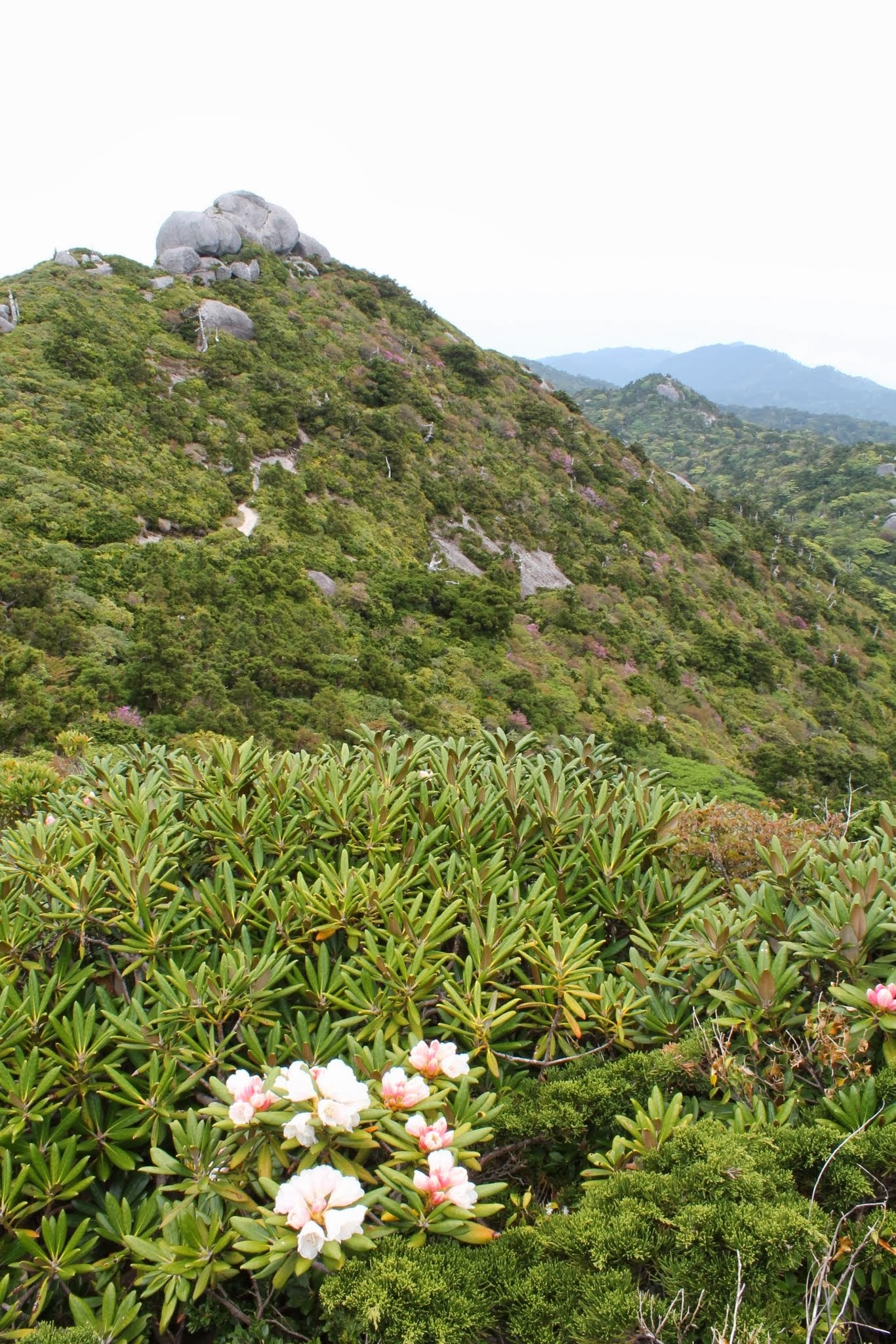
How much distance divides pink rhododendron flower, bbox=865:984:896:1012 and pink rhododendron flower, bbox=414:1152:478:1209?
1.04 meters

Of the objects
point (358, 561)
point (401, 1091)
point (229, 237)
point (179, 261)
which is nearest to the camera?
point (401, 1091)

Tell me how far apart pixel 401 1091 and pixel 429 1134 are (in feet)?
0.38

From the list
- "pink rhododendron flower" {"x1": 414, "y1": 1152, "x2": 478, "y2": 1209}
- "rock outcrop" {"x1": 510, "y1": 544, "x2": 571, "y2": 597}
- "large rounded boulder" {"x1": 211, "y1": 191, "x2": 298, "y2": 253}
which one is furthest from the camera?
"large rounded boulder" {"x1": 211, "y1": 191, "x2": 298, "y2": 253}

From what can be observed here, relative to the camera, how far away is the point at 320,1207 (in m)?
1.37

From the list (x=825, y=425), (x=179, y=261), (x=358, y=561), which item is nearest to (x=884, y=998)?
(x=358, y=561)

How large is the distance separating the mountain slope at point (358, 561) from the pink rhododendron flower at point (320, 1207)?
9.86 metres

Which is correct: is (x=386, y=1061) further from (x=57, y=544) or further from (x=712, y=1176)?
(x=57, y=544)

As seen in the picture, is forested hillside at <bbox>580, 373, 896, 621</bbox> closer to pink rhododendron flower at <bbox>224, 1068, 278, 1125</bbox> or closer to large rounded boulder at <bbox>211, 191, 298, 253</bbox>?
large rounded boulder at <bbox>211, 191, 298, 253</bbox>

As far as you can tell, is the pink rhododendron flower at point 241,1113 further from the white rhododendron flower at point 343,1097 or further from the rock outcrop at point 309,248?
the rock outcrop at point 309,248

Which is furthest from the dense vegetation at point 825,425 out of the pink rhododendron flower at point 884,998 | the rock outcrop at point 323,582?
the pink rhododendron flower at point 884,998

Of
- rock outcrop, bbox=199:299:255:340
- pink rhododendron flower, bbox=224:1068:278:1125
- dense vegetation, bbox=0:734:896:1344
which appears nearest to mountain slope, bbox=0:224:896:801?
rock outcrop, bbox=199:299:255:340

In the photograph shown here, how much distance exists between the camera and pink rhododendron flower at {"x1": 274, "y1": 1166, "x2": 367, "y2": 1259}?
1.34 metres

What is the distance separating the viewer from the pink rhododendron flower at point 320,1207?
1.34 meters

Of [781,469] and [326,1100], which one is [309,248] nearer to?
[326,1100]
